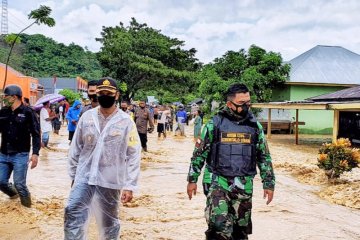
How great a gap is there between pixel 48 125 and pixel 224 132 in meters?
10.3

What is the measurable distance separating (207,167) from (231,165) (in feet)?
0.95

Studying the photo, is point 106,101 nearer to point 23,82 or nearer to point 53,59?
point 23,82

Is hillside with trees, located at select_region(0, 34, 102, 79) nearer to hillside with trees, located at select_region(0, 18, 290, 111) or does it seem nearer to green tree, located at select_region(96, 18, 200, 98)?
hillside with trees, located at select_region(0, 18, 290, 111)

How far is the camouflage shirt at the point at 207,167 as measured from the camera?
4.24 m

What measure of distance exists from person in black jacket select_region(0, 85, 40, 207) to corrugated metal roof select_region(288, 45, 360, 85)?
1008 inches

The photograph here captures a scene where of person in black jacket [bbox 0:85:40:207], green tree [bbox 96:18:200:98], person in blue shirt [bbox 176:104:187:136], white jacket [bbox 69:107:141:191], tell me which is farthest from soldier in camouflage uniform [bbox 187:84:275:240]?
green tree [bbox 96:18:200:98]

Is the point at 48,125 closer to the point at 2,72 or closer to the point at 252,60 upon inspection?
the point at 252,60

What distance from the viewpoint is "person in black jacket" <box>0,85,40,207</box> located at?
20.4ft

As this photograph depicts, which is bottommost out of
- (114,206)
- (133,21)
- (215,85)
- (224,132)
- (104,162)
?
(114,206)

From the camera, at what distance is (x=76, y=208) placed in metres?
3.94

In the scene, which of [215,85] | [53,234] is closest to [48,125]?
[53,234]

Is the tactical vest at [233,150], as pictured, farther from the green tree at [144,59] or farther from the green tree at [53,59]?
the green tree at [53,59]

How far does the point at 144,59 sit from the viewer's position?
1479 inches

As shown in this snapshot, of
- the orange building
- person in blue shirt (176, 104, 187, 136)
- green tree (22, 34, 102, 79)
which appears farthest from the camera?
green tree (22, 34, 102, 79)
